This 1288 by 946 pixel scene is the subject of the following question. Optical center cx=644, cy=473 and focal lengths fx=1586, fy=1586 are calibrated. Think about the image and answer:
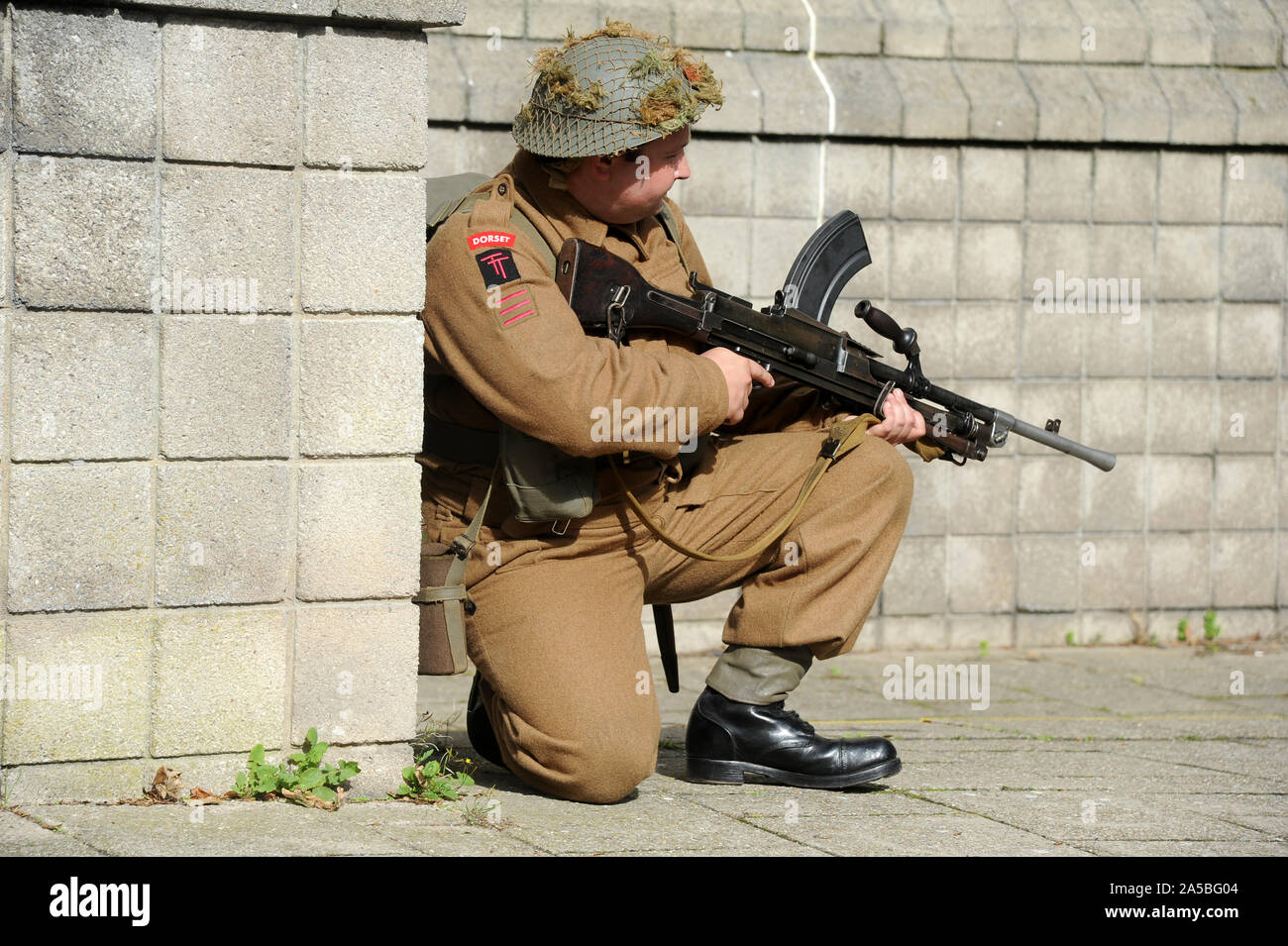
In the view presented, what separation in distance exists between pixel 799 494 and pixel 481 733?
39.7 inches

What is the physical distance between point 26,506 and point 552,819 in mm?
1246

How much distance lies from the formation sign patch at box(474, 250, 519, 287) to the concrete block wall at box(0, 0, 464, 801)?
0.14 metres

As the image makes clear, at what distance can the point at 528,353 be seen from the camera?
3.44m

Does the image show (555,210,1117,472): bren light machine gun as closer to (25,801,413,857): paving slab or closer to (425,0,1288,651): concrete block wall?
(25,801,413,857): paving slab

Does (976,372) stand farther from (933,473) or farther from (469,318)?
(469,318)

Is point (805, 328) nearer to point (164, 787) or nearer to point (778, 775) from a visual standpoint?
point (778, 775)

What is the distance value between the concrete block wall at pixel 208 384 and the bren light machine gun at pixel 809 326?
0.46 m

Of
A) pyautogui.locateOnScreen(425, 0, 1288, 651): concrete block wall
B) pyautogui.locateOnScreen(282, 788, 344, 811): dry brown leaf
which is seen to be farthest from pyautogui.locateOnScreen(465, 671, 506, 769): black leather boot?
pyautogui.locateOnScreen(425, 0, 1288, 651): concrete block wall

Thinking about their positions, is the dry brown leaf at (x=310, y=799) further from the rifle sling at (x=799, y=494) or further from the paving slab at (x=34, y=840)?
the rifle sling at (x=799, y=494)

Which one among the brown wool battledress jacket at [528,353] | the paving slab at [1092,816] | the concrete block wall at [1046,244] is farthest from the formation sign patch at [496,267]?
the concrete block wall at [1046,244]

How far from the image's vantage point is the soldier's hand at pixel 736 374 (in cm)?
377

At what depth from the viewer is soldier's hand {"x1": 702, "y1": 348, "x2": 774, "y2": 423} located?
12.4 ft

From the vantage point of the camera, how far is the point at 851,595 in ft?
12.7

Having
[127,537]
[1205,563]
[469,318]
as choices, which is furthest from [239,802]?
[1205,563]
